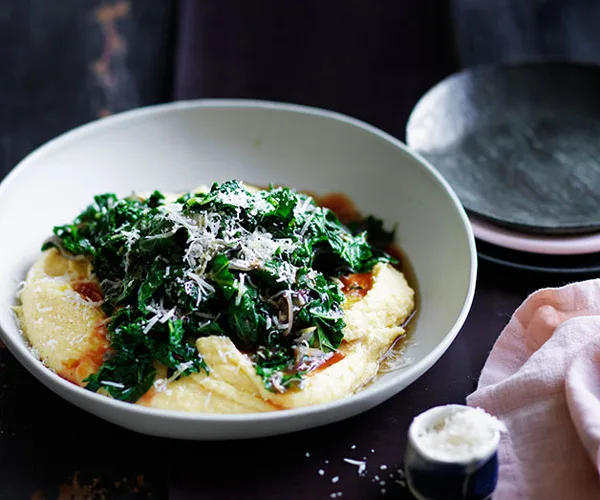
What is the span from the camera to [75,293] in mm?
3623

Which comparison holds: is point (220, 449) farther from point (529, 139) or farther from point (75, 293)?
point (529, 139)

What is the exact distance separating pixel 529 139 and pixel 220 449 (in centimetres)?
307

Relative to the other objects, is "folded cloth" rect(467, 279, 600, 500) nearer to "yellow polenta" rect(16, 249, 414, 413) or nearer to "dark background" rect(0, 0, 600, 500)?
"dark background" rect(0, 0, 600, 500)

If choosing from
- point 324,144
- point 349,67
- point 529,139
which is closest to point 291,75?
point 349,67

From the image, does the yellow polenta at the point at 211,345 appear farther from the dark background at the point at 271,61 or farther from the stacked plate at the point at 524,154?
the stacked plate at the point at 524,154

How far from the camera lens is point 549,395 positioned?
3217 millimetres

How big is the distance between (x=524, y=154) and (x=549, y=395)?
219 cm

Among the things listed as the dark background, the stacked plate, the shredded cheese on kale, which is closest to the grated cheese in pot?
the dark background

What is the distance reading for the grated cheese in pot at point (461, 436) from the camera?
2746 millimetres

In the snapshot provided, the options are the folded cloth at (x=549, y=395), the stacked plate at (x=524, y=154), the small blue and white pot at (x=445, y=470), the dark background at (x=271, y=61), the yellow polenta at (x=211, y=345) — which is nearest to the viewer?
the small blue and white pot at (x=445, y=470)

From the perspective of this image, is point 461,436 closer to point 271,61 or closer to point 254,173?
point 254,173

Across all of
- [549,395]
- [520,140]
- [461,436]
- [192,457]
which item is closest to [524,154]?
[520,140]

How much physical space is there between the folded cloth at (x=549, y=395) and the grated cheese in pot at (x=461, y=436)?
1.09 ft

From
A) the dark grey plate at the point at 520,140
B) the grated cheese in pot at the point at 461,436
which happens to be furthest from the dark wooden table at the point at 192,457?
the dark grey plate at the point at 520,140
